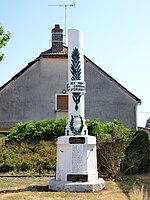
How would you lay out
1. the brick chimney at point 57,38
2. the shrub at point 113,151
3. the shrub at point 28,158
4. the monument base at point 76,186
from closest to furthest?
the monument base at point 76,186 < the shrub at point 113,151 < the shrub at point 28,158 < the brick chimney at point 57,38

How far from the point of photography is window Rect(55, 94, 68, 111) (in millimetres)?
31311

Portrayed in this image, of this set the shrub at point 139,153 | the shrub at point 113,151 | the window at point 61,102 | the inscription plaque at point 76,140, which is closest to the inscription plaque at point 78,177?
the inscription plaque at point 76,140

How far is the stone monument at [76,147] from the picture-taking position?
490 inches

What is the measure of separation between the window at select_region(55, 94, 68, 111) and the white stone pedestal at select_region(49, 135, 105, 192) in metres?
18.3

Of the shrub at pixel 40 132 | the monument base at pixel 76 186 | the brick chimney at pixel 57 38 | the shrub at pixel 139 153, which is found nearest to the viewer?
the monument base at pixel 76 186

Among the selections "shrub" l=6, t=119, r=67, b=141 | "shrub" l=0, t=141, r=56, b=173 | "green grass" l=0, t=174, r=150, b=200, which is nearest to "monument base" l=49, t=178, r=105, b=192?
"green grass" l=0, t=174, r=150, b=200

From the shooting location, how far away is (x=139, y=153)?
59.5 feet

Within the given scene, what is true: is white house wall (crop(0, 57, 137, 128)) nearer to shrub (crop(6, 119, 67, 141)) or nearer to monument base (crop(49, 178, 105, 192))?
shrub (crop(6, 119, 67, 141))

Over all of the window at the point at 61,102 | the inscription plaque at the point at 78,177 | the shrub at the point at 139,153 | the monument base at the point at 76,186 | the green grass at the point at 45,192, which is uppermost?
the window at the point at 61,102

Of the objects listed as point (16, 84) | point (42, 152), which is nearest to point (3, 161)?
point (42, 152)

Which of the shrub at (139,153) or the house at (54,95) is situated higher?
the house at (54,95)

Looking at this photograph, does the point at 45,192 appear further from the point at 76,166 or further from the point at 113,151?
the point at 113,151

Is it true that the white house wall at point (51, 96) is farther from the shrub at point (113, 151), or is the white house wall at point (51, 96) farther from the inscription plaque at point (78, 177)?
the inscription plaque at point (78, 177)

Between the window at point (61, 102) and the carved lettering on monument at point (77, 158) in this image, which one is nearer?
the carved lettering on monument at point (77, 158)
